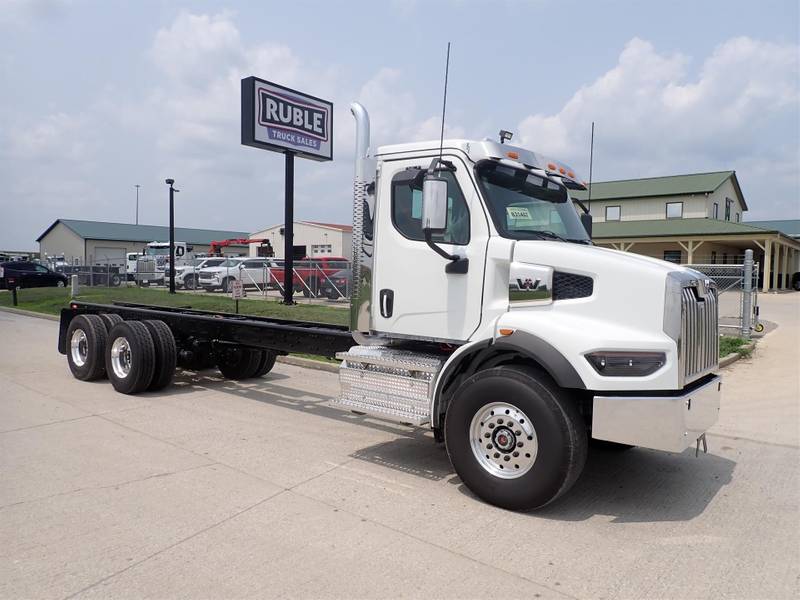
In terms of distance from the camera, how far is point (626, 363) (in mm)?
4164

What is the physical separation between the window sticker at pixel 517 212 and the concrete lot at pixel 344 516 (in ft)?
7.40

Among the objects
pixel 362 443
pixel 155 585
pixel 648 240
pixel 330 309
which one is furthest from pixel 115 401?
pixel 648 240

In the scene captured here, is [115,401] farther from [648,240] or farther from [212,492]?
[648,240]

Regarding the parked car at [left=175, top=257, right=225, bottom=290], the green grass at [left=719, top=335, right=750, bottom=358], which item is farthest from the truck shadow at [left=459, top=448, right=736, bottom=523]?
the parked car at [left=175, top=257, right=225, bottom=290]

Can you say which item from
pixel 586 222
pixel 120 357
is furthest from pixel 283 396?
pixel 586 222

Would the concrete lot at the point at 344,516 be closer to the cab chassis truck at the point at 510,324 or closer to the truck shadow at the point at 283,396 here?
the truck shadow at the point at 283,396

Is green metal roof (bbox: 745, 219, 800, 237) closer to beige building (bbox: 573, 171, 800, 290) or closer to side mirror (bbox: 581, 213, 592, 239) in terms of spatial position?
beige building (bbox: 573, 171, 800, 290)

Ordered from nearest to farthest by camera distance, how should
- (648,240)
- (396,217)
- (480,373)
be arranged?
(480,373)
(396,217)
(648,240)

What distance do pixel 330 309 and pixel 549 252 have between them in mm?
13446

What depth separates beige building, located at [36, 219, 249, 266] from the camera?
70188mm

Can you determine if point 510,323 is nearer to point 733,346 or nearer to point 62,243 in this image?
point 733,346

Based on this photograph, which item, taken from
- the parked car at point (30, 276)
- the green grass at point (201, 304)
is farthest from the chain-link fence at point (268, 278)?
the parked car at point (30, 276)

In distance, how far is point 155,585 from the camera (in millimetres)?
3357

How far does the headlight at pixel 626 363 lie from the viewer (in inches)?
162
